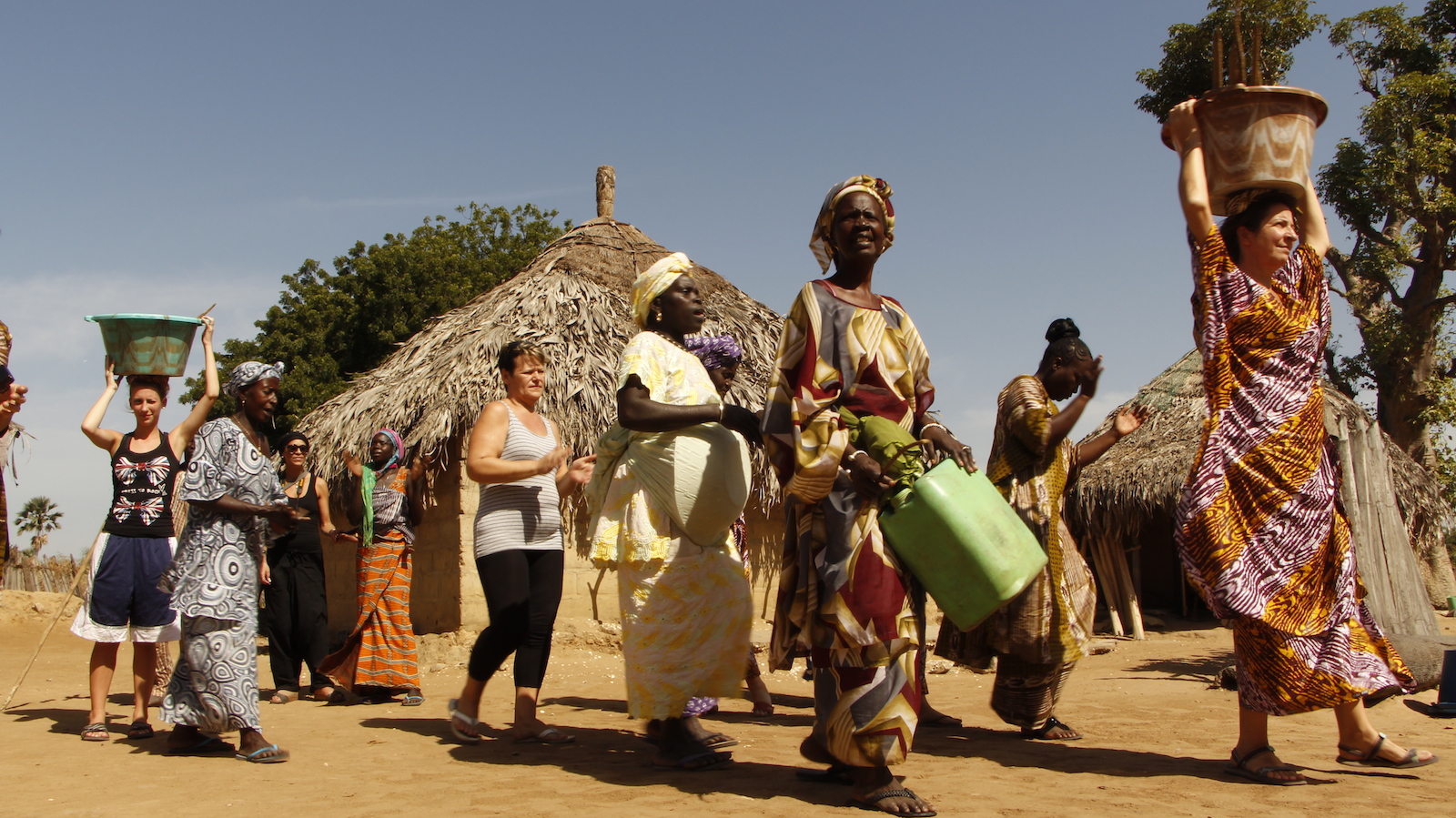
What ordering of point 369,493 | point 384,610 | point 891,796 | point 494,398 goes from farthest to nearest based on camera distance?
point 494,398, point 369,493, point 384,610, point 891,796

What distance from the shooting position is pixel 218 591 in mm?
3945

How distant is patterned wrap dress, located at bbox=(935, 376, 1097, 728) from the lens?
409 cm

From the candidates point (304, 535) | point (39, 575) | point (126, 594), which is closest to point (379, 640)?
point (304, 535)

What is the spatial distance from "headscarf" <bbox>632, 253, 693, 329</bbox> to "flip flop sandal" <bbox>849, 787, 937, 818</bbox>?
190cm

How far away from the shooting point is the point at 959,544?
2.85 meters

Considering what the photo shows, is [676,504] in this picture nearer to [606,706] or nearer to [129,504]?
[606,706]

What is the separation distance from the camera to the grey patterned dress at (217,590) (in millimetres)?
3887

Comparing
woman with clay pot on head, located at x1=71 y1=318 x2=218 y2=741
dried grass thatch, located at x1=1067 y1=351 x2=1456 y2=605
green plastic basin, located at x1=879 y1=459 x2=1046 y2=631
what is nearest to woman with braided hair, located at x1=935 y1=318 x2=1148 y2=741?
green plastic basin, located at x1=879 y1=459 x2=1046 y2=631

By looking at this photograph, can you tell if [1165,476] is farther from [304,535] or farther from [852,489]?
[852,489]

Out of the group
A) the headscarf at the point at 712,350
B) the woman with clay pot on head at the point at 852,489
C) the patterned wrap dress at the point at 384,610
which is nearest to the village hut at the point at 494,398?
the patterned wrap dress at the point at 384,610

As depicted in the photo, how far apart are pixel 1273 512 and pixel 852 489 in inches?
56.2

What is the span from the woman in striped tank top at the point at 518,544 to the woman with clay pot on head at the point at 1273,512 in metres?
2.24

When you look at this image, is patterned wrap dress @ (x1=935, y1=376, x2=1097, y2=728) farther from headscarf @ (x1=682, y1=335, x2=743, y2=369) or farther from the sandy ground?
headscarf @ (x1=682, y1=335, x2=743, y2=369)

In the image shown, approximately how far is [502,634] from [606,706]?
1589 mm
